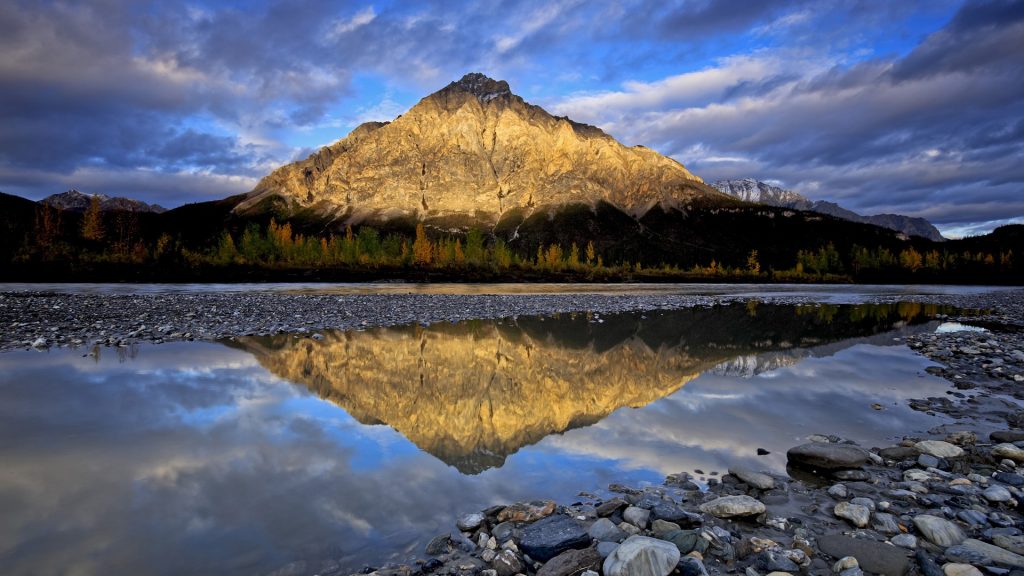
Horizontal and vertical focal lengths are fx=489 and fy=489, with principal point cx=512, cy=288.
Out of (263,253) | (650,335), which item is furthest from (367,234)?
(650,335)

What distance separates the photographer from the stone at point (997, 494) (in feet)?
18.3

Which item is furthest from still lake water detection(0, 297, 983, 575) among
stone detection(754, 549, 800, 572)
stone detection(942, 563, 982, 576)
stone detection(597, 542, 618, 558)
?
stone detection(942, 563, 982, 576)

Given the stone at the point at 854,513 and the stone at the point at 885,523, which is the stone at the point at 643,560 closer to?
the stone at the point at 854,513

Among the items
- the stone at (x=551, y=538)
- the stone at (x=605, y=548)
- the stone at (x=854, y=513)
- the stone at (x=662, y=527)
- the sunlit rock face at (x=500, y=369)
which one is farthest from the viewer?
the sunlit rock face at (x=500, y=369)

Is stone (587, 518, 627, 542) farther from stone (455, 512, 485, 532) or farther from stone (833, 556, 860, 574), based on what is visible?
stone (833, 556, 860, 574)

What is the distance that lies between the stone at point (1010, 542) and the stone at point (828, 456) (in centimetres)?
204

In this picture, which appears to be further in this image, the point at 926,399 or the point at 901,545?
the point at 926,399

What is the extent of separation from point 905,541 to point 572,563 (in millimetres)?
3267

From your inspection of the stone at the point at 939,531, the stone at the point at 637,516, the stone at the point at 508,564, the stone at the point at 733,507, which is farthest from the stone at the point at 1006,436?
the stone at the point at 508,564

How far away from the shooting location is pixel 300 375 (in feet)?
41.5

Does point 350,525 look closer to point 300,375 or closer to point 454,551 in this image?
point 454,551

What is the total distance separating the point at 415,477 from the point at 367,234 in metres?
149

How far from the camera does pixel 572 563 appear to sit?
4.34 m

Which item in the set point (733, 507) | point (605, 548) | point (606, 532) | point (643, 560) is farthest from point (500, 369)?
point (643, 560)
